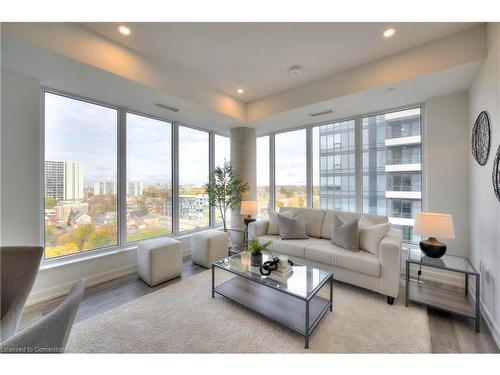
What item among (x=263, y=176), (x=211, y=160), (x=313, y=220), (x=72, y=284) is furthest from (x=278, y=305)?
(x=211, y=160)

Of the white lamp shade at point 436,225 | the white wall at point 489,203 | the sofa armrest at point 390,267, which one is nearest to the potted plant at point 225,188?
the sofa armrest at point 390,267

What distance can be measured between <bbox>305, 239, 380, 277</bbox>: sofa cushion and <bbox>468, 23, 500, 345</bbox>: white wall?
881mm

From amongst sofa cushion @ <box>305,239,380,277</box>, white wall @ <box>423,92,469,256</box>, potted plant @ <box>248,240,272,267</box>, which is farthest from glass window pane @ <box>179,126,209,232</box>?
white wall @ <box>423,92,469,256</box>

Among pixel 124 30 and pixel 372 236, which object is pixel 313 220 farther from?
pixel 124 30

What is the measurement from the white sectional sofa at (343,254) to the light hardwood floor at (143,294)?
446 millimetres

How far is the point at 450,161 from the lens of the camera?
275 cm

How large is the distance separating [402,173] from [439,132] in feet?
2.37

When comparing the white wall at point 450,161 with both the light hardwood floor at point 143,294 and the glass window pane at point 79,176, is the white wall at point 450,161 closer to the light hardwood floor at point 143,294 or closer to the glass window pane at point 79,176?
the light hardwood floor at point 143,294

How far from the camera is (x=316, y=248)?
9.04 feet

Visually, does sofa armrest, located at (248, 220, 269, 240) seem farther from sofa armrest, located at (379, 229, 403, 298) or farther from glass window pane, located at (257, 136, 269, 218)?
sofa armrest, located at (379, 229, 403, 298)

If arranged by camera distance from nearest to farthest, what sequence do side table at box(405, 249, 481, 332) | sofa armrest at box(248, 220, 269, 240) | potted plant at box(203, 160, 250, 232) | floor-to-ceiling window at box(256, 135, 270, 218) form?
side table at box(405, 249, 481, 332) → sofa armrest at box(248, 220, 269, 240) → potted plant at box(203, 160, 250, 232) → floor-to-ceiling window at box(256, 135, 270, 218)

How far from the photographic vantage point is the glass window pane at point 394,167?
3.19 m

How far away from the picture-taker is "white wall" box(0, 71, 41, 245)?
2189 mm
